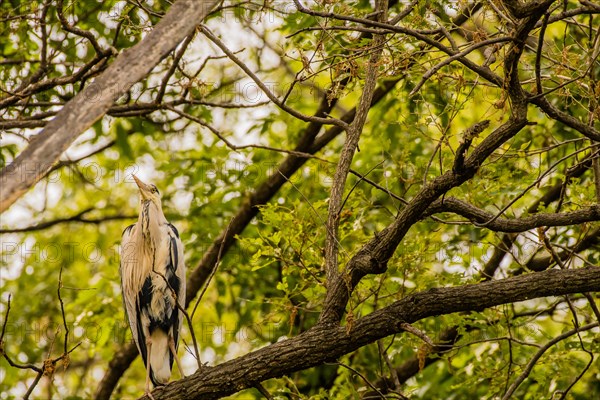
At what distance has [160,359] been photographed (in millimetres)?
6555

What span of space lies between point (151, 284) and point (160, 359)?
61 cm

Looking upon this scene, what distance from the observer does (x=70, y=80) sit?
5902 millimetres

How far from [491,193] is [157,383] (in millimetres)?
3006

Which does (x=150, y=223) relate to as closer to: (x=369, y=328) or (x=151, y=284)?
(x=151, y=284)

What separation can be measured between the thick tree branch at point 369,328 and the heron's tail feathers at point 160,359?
188cm

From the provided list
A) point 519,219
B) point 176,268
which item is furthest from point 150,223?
point 519,219

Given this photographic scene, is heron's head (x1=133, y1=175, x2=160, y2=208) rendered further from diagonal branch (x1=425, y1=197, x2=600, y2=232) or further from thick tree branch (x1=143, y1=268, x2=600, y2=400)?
diagonal branch (x1=425, y1=197, x2=600, y2=232)

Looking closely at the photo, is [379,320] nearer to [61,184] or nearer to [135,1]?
[135,1]

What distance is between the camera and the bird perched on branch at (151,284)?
648cm

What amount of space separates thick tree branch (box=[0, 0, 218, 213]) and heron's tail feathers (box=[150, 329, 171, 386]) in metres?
3.72

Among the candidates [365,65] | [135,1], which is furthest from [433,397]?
[135,1]

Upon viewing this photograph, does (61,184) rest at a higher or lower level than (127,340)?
higher

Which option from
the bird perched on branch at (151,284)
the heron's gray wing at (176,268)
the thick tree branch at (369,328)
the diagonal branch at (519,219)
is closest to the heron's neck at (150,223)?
the bird perched on branch at (151,284)

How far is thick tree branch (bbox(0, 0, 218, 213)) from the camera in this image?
2.90 meters
